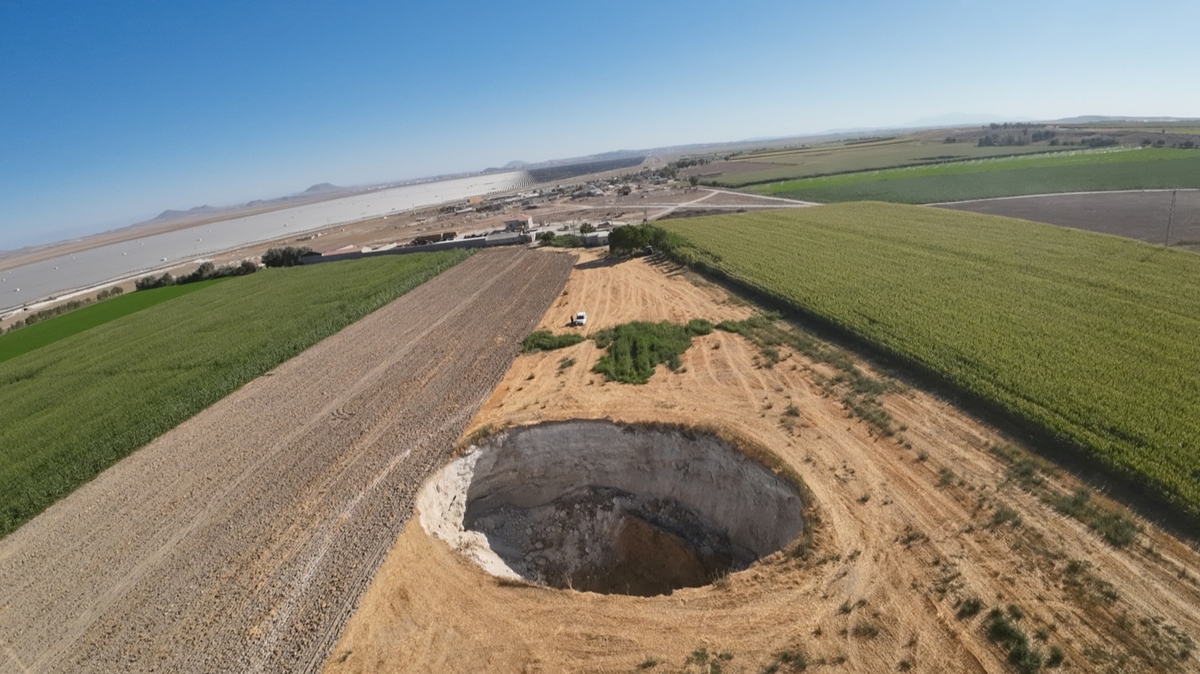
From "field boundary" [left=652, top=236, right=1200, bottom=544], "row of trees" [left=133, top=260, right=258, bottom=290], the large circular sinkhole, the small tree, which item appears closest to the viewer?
"field boundary" [left=652, top=236, right=1200, bottom=544]

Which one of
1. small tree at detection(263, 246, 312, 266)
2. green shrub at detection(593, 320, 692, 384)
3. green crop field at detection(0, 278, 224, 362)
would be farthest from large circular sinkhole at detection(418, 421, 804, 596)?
small tree at detection(263, 246, 312, 266)

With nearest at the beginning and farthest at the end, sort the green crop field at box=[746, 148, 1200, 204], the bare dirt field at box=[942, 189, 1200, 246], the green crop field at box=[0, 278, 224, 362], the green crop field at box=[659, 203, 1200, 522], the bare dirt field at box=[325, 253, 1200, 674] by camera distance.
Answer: the bare dirt field at box=[325, 253, 1200, 674]
the green crop field at box=[659, 203, 1200, 522]
the bare dirt field at box=[942, 189, 1200, 246]
the green crop field at box=[0, 278, 224, 362]
the green crop field at box=[746, 148, 1200, 204]

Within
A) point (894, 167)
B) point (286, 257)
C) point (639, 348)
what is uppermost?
point (894, 167)

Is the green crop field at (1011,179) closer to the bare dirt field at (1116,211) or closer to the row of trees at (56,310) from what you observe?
the bare dirt field at (1116,211)

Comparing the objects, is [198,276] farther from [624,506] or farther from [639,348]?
[624,506]

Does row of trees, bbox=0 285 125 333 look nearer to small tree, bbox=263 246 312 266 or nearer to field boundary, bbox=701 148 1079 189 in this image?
small tree, bbox=263 246 312 266

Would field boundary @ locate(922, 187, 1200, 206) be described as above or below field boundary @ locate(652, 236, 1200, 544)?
above

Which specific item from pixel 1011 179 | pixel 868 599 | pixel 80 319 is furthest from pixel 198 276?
pixel 1011 179

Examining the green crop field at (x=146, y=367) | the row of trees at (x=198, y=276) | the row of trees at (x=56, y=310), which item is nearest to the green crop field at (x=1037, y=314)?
the green crop field at (x=146, y=367)
